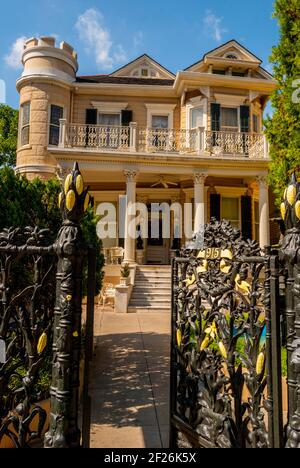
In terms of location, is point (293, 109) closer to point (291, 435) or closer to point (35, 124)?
point (291, 435)

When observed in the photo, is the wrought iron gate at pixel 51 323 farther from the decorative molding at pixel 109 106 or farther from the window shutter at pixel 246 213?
the decorative molding at pixel 109 106

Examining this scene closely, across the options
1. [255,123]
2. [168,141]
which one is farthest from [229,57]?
[168,141]

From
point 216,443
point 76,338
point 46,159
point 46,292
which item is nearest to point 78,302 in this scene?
point 76,338

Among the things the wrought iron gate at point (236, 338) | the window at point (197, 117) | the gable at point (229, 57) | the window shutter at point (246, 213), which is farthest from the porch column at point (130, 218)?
the wrought iron gate at point (236, 338)

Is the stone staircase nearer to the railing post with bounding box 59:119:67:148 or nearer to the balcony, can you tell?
the balcony

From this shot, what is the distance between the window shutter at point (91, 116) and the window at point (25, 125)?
9.20ft

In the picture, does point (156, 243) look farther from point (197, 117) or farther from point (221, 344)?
point (221, 344)

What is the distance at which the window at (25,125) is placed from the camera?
15.0m

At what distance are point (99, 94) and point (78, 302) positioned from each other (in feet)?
52.2

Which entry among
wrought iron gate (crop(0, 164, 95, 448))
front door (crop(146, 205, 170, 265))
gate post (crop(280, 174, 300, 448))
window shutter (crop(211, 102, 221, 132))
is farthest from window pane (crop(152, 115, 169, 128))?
gate post (crop(280, 174, 300, 448))

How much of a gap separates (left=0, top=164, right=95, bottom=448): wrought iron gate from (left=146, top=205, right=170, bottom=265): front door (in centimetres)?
1383

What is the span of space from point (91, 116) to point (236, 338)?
15408 millimetres

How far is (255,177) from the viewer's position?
1420 cm

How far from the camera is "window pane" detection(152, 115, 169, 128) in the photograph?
16312mm
